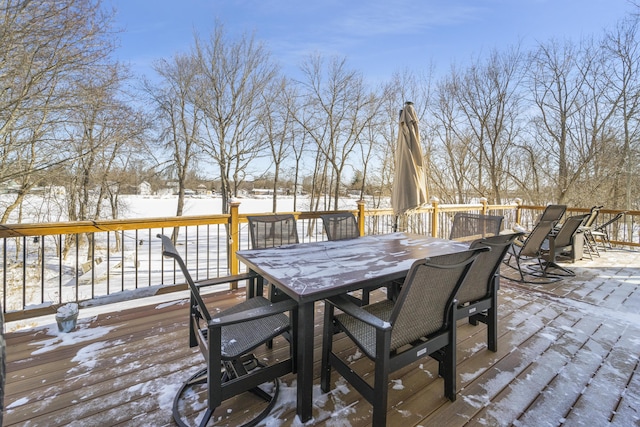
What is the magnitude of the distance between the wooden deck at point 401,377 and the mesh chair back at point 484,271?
1.64ft

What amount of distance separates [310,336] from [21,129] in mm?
7962

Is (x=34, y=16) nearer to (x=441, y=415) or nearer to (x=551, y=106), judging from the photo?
(x=441, y=415)

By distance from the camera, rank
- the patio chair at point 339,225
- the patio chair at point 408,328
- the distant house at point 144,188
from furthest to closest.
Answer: the distant house at point 144,188 → the patio chair at point 339,225 → the patio chair at point 408,328

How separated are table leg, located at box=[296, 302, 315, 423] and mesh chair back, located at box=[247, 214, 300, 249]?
148 cm

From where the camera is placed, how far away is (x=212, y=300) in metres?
3.49

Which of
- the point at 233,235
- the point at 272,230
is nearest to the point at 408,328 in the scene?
the point at 272,230

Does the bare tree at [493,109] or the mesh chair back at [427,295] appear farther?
the bare tree at [493,109]

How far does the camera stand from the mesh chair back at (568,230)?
167 inches

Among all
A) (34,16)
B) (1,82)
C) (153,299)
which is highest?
(34,16)

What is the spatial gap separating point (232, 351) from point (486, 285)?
196 cm

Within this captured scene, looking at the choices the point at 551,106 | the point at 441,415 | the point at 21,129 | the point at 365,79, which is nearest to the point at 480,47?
the point at 551,106

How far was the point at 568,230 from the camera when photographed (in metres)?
4.39

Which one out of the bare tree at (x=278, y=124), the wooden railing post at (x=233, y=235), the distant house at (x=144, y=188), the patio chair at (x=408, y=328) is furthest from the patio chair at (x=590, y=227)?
the distant house at (x=144, y=188)

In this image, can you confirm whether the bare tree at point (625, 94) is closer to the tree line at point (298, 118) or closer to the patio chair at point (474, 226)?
the tree line at point (298, 118)
